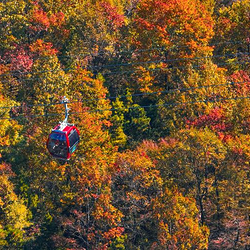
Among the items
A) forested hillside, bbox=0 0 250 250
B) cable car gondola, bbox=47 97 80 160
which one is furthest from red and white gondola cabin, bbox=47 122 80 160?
forested hillside, bbox=0 0 250 250

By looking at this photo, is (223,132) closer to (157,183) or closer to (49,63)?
(157,183)

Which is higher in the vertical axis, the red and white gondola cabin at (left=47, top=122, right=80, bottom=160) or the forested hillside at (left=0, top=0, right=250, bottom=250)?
the forested hillside at (left=0, top=0, right=250, bottom=250)

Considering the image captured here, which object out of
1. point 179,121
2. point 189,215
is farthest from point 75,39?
point 189,215

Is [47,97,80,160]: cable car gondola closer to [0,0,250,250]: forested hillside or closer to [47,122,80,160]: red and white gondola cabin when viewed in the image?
[47,122,80,160]: red and white gondola cabin

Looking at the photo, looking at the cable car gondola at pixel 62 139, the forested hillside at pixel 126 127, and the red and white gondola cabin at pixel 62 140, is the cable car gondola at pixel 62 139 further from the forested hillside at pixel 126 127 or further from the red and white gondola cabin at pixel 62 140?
the forested hillside at pixel 126 127

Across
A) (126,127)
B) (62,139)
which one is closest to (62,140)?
(62,139)

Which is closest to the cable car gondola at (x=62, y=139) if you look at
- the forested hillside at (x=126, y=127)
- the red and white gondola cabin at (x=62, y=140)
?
the red and white gondola cabin at (x=62, y=140)
